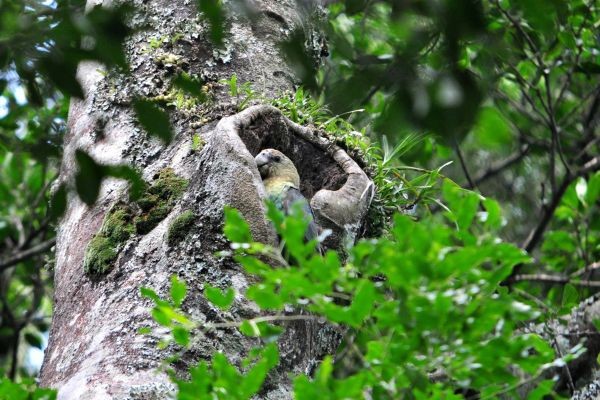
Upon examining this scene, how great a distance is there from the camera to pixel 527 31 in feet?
20.5

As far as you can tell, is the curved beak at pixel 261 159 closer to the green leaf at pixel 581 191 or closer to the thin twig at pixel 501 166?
the green leaf at pixel 581 191

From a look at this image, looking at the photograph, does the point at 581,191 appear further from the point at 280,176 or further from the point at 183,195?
the point at 183,195

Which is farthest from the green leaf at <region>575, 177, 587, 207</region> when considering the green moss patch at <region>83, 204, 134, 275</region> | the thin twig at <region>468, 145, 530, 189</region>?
the green moss patch at <region>83, 204, 134, 275</region>

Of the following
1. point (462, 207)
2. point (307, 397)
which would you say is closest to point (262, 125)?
point (462, 207)

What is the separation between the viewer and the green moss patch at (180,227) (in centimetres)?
309

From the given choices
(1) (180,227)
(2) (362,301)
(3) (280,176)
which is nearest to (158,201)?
(1) (180,227)

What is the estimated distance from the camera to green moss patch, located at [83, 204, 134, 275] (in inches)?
124

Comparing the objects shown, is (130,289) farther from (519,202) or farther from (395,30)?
(519,202)

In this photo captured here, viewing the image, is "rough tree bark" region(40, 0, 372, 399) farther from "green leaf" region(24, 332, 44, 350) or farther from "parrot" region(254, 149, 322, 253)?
"green leaf" region(24, 332, 44, 350)

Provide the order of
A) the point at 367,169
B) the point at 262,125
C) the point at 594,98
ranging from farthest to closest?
the point at 594,98
the point at 367,169
the point at 262,125

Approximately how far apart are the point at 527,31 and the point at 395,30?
15.9 ft

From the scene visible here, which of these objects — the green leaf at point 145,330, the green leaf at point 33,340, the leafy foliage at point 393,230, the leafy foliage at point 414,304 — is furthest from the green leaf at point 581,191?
the green leaf at point 33,340

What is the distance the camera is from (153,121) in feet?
7.08

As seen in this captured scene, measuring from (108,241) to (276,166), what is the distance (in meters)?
0.90
